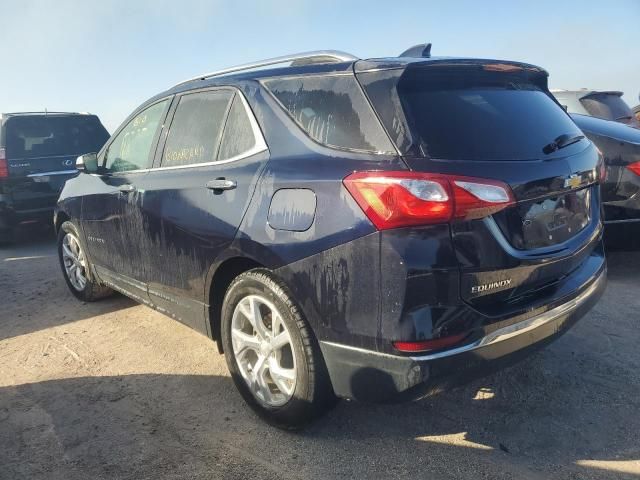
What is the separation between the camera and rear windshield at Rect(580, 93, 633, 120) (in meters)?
6.91

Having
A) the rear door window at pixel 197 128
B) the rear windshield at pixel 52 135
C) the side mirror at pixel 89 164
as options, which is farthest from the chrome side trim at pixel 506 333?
the rear windshield at pixel 52 135

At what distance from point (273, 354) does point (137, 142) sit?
2094 mm

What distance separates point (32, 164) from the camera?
285 inches

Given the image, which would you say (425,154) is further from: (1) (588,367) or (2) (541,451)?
(1) (588,367)

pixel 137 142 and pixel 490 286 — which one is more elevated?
pixel 137 142

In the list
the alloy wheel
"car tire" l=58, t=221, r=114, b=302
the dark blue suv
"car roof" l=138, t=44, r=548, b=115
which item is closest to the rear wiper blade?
the dark blue suv

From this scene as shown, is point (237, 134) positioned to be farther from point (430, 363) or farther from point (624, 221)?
point (624, 221)

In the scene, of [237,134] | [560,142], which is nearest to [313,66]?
[237,134]

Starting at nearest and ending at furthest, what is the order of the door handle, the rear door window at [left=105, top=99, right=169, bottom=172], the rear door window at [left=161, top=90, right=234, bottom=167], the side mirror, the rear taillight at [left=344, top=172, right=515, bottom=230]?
the rear taillight at [left=344, top=172, right=515, bottom=230] → the door handle → the rear door window at [left=161, top=90, right=234, bottom=167] → the rear door window at [left=105, top=99, right=169, bottom=172] → the side mirror

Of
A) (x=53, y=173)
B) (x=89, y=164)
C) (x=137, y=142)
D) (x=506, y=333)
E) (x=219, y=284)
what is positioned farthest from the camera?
(x=53, y=173)

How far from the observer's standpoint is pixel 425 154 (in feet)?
6.94

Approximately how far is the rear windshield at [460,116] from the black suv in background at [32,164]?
641 cm

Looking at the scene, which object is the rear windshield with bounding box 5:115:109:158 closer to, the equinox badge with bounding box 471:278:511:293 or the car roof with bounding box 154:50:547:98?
the car roof with bounding box 154:50:547:98

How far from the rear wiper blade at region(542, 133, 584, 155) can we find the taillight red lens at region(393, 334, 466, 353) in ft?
3.35
